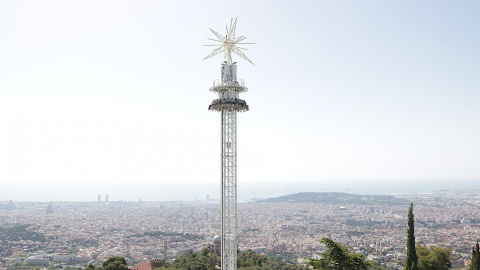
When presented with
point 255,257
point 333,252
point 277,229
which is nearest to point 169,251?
point 255,257

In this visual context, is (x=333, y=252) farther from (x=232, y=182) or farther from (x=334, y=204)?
(x=334, y=204)

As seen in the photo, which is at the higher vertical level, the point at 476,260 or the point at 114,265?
the point at 476,260

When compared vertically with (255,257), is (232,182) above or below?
Result: above

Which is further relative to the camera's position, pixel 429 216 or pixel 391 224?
pixel 429 216

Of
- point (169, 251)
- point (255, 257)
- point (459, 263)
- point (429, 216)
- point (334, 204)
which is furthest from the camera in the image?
point (334, 204)

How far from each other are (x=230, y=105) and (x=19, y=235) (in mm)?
61328

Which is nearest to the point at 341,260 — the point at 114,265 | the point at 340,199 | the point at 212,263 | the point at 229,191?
the point at 229,191

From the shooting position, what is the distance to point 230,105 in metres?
14.5

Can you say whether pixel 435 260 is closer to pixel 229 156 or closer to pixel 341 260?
pixel 341 260

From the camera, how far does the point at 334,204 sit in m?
135

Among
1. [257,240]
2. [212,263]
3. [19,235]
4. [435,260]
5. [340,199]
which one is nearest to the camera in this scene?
[435,260]

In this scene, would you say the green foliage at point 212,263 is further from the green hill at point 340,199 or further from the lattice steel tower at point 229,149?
the green hill at point 340,199

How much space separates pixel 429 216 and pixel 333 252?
92.1 metres

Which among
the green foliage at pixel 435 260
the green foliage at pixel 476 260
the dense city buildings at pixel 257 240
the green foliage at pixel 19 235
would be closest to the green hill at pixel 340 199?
the dense city buildings at pixel 257 240
